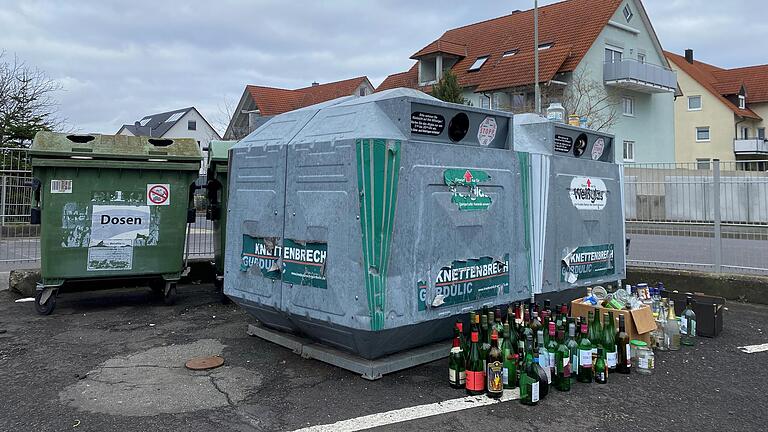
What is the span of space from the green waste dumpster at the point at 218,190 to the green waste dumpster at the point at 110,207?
1.07ft

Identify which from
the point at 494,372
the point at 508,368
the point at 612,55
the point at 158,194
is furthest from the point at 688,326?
the point at 612,55

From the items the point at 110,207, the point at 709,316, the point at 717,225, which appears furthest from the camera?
the point at 717,225

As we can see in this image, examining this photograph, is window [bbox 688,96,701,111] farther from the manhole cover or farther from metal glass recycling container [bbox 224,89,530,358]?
the manhole cover

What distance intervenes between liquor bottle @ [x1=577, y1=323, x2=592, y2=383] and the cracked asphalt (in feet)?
0.36

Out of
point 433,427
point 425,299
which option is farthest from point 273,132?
point 433,427

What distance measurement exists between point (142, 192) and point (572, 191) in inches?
195

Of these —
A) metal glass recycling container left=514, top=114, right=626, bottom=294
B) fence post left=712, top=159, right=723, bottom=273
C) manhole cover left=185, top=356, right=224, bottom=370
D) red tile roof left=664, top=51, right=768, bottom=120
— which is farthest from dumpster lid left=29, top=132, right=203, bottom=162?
red tile roof left=664, top=51, right=768, bottom=120

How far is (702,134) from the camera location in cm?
3938

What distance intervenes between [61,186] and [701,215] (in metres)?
8.40

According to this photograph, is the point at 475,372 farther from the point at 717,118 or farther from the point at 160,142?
the point at 717,118

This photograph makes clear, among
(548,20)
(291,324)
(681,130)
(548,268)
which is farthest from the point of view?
(681,130)

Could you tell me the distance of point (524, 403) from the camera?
3.80 metres

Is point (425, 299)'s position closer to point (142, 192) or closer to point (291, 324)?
point (291, 324)

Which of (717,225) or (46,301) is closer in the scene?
(46,301)
